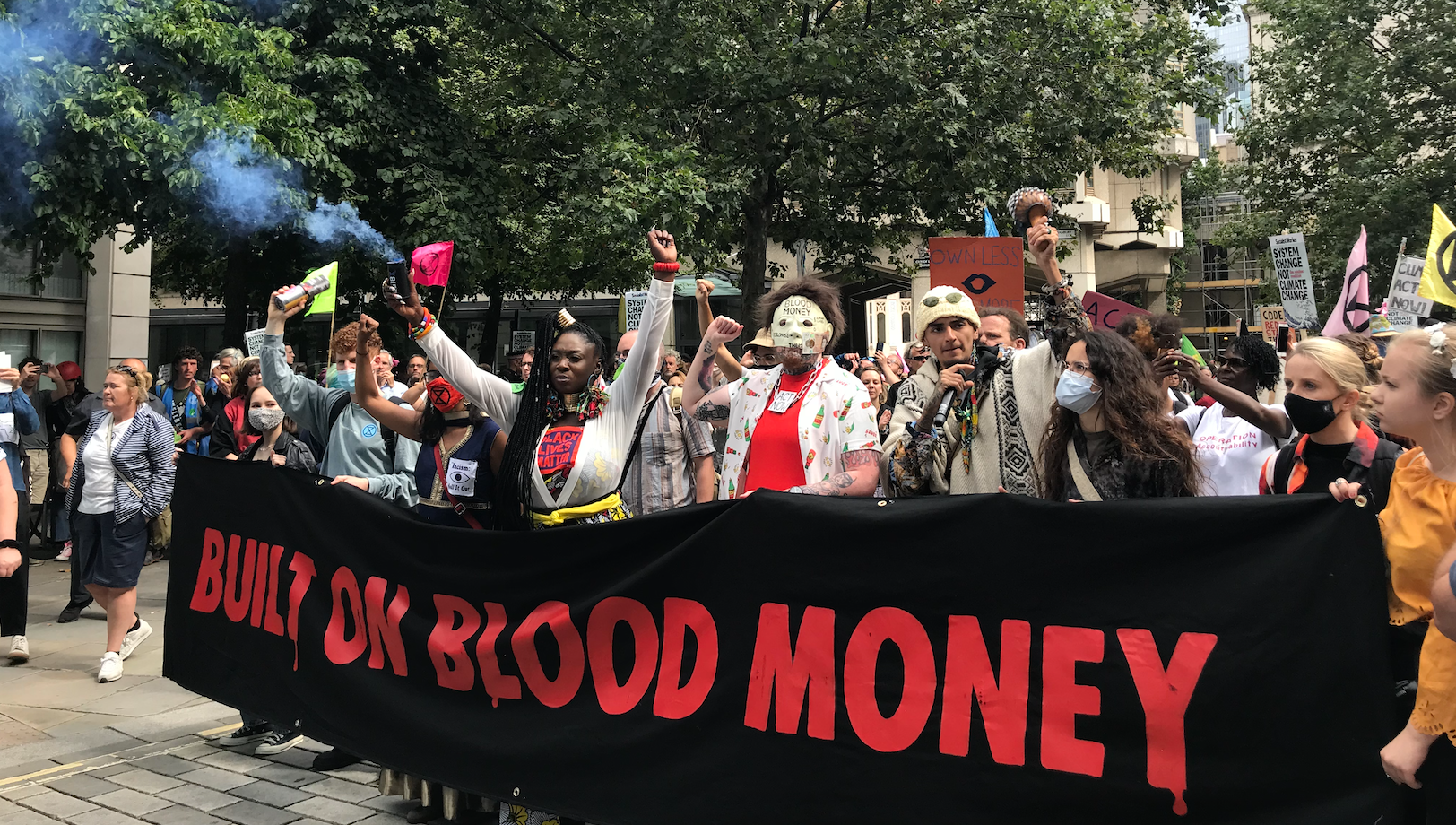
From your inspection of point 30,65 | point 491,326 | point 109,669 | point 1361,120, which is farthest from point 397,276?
point 1361,120

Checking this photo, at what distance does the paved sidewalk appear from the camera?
4859 millimetres

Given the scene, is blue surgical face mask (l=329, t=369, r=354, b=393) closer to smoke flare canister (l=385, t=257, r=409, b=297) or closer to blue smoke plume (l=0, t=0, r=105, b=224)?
smoke flare canister (l=385, t=257, r=409, b=297)

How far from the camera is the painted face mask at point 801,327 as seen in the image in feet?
15.6

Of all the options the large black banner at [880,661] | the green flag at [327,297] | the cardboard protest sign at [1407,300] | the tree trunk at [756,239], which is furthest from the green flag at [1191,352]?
the tree trunk at [756,239]

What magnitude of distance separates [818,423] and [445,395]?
1.57 metres

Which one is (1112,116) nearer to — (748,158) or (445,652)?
(748,158)

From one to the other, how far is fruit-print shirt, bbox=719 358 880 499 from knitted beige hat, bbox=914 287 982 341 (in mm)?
373

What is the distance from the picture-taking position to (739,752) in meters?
3.53

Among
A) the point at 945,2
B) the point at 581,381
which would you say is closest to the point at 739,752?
the point at 581,381

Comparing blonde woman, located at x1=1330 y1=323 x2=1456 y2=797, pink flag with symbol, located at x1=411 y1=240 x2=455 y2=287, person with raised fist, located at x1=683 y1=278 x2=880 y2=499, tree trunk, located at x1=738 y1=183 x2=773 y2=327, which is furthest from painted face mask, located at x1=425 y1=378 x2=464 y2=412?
tree trunk, located at x1=738 y1=183 x2=773 y2=327

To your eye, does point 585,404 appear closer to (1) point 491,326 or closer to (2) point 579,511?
(2) point 579,511

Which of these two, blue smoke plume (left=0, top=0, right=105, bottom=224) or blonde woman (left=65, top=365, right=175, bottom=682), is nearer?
blonde woman (left=65, top=365, right=175, bottom=682)

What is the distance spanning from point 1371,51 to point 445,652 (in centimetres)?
2574

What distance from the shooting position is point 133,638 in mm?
7789
